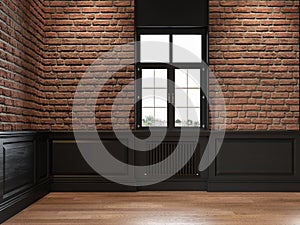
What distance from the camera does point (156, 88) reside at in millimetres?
6113

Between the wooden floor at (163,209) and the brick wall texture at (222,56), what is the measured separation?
1.05 metres

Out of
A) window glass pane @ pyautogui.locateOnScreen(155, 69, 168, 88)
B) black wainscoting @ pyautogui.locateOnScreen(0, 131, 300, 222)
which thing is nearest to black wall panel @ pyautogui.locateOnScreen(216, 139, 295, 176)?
black wainscoting @ pyautogui.locateOnScreen(0, 131, 300, 222)

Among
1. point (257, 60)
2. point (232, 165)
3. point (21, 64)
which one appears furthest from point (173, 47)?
point (21, 64)

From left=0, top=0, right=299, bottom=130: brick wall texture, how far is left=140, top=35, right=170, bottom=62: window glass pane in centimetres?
19

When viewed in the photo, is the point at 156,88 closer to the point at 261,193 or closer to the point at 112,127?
the point at 112,127

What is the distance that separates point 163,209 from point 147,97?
1896mm

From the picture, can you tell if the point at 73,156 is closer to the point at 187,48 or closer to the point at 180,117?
the point at 180,117

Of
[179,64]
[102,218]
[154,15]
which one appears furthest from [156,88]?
[102,218]

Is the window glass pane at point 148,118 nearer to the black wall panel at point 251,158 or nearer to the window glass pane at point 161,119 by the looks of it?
the window glass pane at point 161,119

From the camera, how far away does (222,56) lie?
6.04 m

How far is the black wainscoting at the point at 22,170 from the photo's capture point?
4.12 meters

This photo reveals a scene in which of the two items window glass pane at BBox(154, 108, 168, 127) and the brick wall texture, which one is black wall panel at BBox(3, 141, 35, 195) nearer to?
the brick wall texture

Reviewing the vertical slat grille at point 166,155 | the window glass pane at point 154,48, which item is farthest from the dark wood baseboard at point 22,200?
the window glass pane at point 154,48

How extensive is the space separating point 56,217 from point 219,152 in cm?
245
